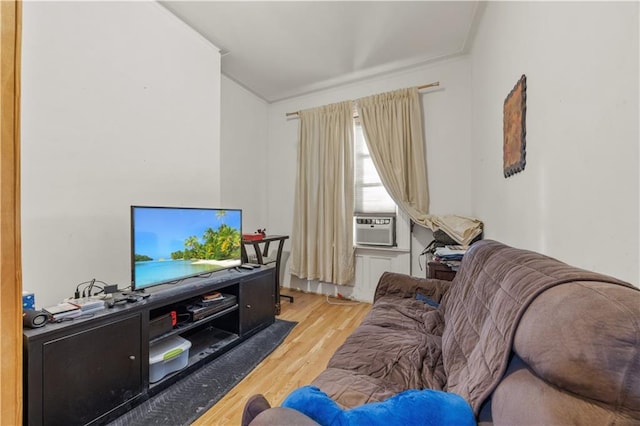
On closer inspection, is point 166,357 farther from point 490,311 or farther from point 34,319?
point 490,311

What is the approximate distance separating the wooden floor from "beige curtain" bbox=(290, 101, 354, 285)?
16.8 inches

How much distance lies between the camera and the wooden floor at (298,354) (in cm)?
146

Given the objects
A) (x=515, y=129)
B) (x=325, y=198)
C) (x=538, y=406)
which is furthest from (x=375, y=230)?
(x=538, y=406)

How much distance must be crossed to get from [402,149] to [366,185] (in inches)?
23.5

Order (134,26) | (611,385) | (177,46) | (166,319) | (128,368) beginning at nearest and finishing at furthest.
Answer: (611,385)
(128,368)
(166,319)
(134,26)
(177,46)

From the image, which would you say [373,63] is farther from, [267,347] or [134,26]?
[267,347]

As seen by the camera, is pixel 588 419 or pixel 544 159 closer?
pixel 588 419

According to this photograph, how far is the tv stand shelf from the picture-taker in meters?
1.09

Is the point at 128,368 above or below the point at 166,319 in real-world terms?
below

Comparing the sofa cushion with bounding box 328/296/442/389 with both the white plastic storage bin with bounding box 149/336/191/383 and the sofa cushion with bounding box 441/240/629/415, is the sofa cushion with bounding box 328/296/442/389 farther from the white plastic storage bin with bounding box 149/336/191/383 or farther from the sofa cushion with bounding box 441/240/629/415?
the white plastic storage bin with bounding box 149/336/191/383

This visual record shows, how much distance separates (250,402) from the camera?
0.77m

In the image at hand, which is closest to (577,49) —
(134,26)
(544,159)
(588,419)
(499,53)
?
(544,159)

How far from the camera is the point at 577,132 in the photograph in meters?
0.93

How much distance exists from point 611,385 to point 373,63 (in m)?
3.11
